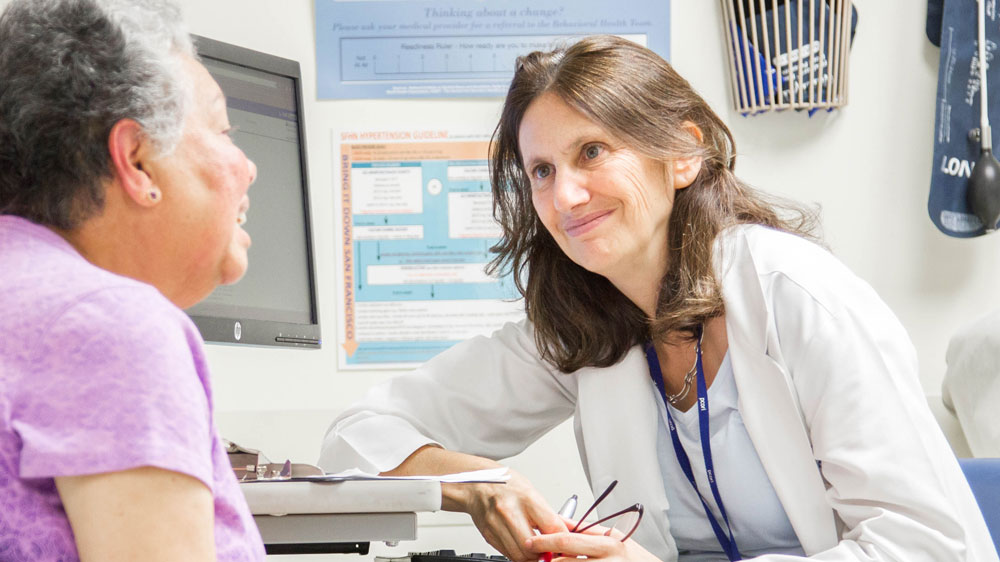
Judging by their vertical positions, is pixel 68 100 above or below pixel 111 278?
above

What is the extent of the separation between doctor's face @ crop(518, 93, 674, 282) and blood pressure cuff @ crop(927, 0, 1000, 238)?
0.85 metres

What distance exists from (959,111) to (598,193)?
3.38 feet

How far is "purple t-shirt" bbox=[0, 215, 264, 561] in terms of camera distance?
1.79ft

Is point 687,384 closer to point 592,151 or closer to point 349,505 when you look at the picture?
point 592,151

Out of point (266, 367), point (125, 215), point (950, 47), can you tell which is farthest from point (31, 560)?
point (950, 47)

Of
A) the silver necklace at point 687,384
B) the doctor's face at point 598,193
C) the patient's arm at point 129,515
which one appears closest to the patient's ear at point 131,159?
the patient's arm at point 129,515

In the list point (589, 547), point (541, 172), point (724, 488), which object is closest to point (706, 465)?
point (724, 488)

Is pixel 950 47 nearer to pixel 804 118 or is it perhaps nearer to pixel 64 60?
pixel 804 118

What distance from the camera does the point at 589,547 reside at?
1.12 meters

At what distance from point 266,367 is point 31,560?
1467mm

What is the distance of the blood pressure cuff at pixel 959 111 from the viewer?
1.97m

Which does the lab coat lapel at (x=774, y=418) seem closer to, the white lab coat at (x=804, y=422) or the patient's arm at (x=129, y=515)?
the white lab coat at (x=804, y=422)

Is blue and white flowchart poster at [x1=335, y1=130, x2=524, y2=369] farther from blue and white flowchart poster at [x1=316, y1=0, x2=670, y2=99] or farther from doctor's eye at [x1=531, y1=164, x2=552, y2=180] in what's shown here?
doctor's eye at [x1=531, y1=164, x2=552, y2=180]

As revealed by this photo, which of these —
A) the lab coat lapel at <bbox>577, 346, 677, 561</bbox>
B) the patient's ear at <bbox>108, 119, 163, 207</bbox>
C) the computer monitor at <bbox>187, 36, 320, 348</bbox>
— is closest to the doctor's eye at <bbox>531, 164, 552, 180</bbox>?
the lab coat lapel at <bbox>577, 346, 677, 561</bbox>
